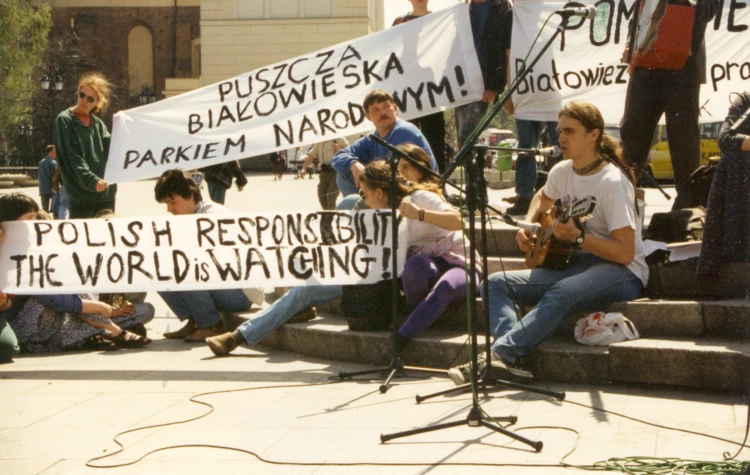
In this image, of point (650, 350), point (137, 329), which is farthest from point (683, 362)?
point (137, 329)

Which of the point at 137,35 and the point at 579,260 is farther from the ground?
the point at 137,35

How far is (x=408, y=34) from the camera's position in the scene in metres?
9.46

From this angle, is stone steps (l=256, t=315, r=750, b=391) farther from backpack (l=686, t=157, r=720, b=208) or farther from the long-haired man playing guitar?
backpack (l=686, t=157, r=720, b=208)

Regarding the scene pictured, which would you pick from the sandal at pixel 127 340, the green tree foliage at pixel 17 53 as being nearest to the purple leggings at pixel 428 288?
the sandal at pixel 127 340

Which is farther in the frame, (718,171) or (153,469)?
(718,171)

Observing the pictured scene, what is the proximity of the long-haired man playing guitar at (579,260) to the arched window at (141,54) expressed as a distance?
58.4 metres

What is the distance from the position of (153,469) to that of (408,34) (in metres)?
5.29

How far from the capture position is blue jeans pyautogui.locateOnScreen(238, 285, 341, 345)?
8016mm

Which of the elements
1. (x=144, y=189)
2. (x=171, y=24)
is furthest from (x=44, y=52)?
(x=144, y=189)

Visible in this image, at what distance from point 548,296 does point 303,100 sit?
3416mm

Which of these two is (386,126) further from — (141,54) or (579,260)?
(141,54)

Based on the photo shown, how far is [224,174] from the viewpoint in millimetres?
12930

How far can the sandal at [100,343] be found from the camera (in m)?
8.49

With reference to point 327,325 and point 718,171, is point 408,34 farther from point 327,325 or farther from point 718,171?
point 718,171
